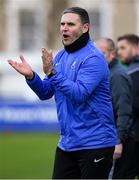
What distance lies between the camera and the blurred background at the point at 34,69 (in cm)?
1852

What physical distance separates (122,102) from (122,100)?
24mm

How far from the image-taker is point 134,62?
11.3m

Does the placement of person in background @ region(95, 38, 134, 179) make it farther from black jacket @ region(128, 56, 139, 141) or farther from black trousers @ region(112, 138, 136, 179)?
black jacket @ region(128, 56, 139, 141)

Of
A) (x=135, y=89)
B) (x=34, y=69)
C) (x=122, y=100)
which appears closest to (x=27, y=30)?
(x=34, y=69)

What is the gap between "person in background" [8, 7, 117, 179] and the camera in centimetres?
834

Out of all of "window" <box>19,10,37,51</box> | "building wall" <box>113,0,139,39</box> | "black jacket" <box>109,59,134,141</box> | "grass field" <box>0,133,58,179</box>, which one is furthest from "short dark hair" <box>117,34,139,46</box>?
"building wall" <box>113,0,139,39</box>

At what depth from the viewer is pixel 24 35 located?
3853 centimetres

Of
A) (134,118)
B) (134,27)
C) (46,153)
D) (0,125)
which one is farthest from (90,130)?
(134,27)

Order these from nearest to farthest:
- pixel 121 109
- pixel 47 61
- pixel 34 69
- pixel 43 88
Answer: pixel 47 61
pixel 43 88
pixel 121 109
pixel 34 69

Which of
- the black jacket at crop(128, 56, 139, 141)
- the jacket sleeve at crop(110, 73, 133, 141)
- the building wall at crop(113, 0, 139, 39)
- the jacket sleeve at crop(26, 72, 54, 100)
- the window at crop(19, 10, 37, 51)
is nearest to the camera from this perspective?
the jacket sleeve at crop(26, 72, 54, 100)

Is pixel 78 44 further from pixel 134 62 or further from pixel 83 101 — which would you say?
pixel 134 62

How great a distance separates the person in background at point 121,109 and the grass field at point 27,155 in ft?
15.2

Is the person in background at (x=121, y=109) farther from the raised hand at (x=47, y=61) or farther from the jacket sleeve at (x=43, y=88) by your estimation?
the raised hand at (x=47, y=61)

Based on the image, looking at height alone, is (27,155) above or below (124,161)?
below
